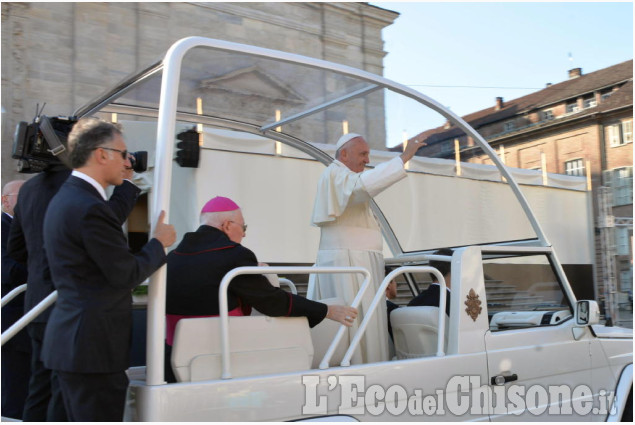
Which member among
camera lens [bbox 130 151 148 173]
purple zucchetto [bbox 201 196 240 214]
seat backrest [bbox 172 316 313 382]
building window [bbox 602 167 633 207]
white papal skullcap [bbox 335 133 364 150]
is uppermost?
building window [bbox 602 167 633 207]

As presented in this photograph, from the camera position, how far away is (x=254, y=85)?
416cm

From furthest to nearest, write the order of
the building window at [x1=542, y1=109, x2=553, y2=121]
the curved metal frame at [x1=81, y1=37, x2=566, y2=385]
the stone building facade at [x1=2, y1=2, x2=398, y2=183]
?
1. the building window at [x1=542, y1=109, x2=553, y2=121]
2. the stone building facade at [x1=2, y1=2, x2=398, y2=183]
3. the curved metal frame at [x1=81, y1=37, x2=566, y2=385]

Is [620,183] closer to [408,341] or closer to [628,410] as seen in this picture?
[628,410]

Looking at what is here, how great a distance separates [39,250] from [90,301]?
2.37 ft

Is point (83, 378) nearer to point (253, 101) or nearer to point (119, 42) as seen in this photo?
point (253, 101)

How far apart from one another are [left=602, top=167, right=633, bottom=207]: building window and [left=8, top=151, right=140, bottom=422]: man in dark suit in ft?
114

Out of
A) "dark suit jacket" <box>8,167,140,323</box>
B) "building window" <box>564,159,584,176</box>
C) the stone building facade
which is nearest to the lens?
"dark suit jacket" <box>8,167,140,323</box>

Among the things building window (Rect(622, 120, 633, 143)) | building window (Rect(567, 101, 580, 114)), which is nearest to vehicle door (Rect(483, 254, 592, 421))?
building window (Rect(622, 120, 633, 143))

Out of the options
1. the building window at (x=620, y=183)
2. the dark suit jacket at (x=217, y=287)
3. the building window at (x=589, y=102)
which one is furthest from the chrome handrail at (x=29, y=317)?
the building window at (x=589, y=102)

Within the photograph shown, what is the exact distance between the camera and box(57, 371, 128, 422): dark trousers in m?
2.46

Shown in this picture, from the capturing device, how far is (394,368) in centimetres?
318

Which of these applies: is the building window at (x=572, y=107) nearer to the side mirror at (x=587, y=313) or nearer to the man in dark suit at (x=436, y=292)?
the side mirror at (x=587, y=313)

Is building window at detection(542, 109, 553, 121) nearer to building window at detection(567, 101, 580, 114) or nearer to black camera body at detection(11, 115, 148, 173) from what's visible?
building window at detection(567, 101, 580, 114)

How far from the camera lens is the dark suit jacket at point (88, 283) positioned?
8.05ft
